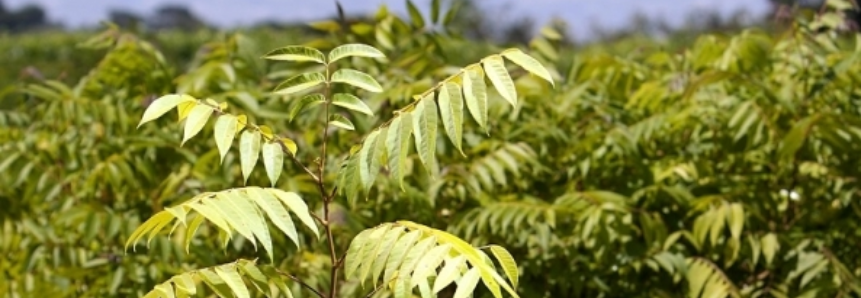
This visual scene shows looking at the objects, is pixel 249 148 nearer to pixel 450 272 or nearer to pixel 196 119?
pixel 196 119

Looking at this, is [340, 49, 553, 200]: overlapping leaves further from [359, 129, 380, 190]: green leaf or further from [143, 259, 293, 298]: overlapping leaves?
[143, 259, 293, 298]: overlapping leaves

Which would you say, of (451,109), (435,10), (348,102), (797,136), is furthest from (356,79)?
(435,10)

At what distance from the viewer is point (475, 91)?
1675 millimetres

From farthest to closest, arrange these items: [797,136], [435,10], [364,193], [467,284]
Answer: [435,10]
[797,136]
[364,193]
[467,284]

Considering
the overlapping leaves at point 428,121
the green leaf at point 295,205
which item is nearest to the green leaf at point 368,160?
the overlapping leaves at point 428,121

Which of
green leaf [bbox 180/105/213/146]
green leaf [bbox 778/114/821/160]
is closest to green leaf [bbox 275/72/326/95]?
green leaf [bbox 180/105/213/146]

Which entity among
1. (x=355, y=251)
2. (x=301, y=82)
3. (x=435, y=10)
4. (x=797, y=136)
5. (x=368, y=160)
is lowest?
(x=797, y=136)

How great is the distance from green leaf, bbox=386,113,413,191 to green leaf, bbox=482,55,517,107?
0.14m

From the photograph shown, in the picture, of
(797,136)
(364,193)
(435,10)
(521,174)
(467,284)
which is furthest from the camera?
(435,10)

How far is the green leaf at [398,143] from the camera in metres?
1.62

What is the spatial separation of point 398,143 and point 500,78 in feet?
0.59

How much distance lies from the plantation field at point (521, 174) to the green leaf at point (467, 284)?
3.13 ft

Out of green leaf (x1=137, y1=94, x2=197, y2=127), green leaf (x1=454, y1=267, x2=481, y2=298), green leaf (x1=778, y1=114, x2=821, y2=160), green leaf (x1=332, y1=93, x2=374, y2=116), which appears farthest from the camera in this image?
green leaf (x1=778, y1=114, x2=821, y2=160)

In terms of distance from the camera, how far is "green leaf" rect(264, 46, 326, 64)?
1651 mm
